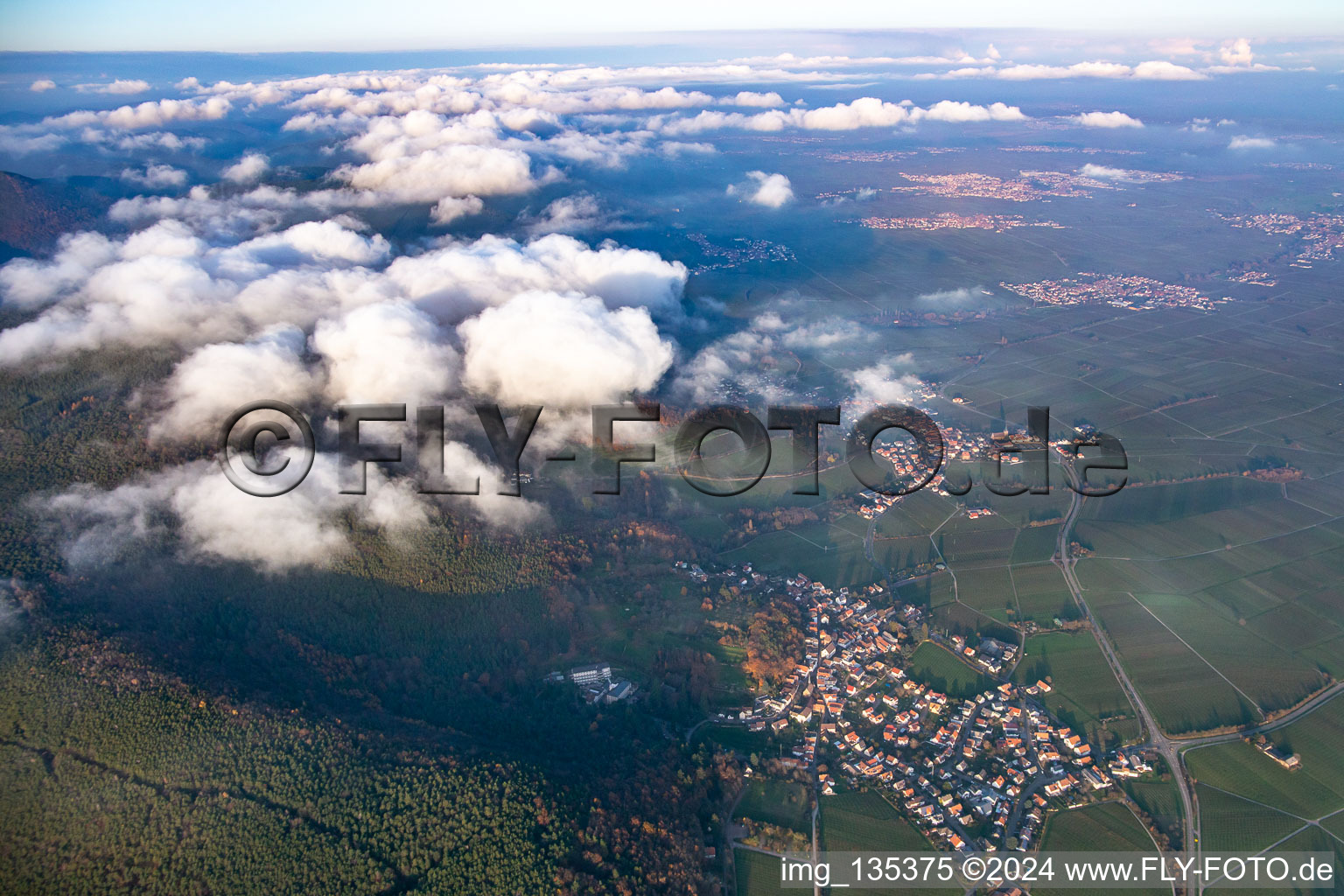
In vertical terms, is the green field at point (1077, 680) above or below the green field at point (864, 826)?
above

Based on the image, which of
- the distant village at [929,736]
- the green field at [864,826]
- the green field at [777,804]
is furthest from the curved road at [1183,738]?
the green field at [777,804]

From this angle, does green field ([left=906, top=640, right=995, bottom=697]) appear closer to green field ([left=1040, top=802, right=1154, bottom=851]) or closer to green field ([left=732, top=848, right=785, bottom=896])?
green field ([left=1040, top=802, right=1154, bottom=851])

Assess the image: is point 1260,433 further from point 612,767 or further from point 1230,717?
point 612,767

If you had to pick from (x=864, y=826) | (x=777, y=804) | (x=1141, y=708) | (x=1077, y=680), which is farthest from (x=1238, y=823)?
(x=777, y=804)

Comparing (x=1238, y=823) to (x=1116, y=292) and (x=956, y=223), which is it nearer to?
(x=1116, y=292)

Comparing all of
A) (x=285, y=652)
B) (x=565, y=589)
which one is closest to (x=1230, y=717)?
(x=565, y=589)

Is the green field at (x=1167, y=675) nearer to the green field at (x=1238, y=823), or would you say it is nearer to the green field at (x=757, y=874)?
the green field at (x=1238, y=823)
